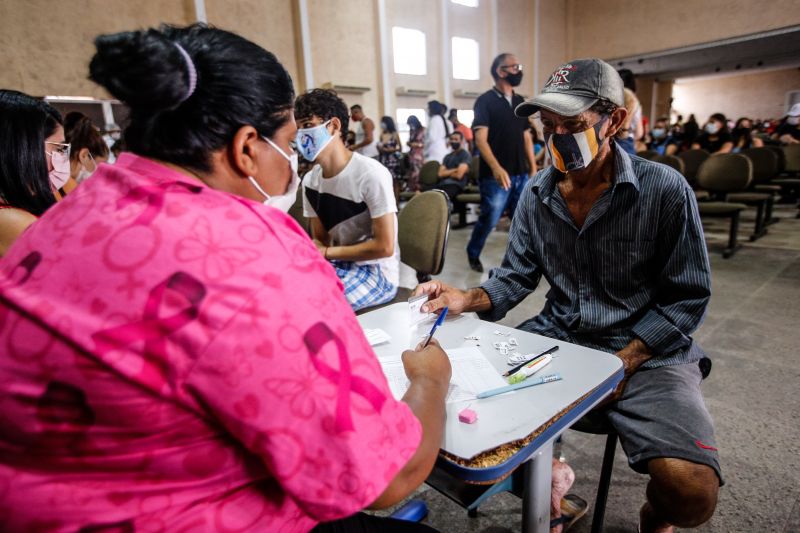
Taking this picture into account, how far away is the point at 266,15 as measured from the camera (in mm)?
9258

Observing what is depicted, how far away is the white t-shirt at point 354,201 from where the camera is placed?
2096 mm

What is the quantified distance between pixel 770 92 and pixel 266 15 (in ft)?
64.6

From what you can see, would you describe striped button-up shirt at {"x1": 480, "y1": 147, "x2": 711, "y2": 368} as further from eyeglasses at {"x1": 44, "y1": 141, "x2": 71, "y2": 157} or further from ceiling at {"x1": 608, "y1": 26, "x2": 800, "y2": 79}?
ceiling at {"x1": 608, "y1": 26, "x2": 800, "y2": 79}

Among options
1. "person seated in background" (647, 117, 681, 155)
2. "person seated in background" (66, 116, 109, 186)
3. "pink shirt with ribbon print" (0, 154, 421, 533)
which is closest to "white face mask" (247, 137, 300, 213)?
"pink shirt with ribbon print" (0, 154, 421, 533)

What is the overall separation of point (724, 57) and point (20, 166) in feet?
58.8

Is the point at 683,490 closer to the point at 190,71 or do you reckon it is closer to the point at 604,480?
the point at 604,480

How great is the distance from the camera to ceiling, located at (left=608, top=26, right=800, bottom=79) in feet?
39.4

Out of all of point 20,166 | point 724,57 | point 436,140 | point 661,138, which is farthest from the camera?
point 724,57

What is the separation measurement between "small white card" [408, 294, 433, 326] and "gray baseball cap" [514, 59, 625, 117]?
70 cm

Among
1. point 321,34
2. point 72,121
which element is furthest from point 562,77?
point 321,34

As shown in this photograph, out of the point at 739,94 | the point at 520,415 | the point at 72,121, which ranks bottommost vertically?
the point at 520,415

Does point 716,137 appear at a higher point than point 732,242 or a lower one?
higher

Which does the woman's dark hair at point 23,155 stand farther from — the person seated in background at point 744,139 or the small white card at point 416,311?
the person seated in background at point 744,139

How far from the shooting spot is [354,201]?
7.08ft
